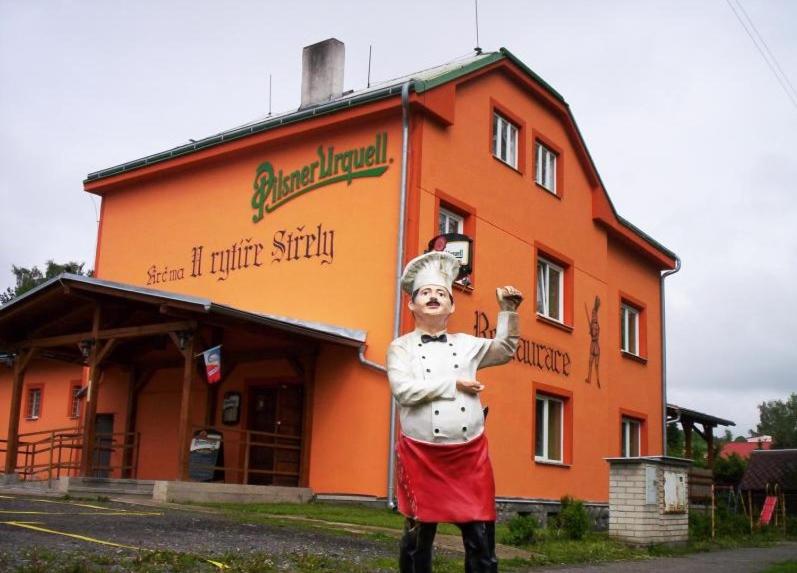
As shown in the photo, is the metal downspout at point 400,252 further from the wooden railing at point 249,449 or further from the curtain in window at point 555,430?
the curtain in window at point 555,430

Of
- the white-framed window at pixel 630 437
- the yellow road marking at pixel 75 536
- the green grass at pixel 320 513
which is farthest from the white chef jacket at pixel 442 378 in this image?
the white-framed window at pixel 630 437

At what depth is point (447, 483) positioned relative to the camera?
19.1 ft

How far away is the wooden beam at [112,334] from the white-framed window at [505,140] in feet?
22.5

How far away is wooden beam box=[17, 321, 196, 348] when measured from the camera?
49.6ft

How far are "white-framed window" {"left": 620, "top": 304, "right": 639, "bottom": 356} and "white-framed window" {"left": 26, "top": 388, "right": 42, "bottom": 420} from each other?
13.9 m

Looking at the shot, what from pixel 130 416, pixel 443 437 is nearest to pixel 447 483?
pixel 443 437

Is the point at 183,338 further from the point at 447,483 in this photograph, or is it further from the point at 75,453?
the point at 447,483

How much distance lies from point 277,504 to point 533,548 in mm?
4948

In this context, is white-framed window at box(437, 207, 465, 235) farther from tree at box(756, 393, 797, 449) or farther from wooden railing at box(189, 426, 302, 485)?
tree at box(756, 393, 797, 449)

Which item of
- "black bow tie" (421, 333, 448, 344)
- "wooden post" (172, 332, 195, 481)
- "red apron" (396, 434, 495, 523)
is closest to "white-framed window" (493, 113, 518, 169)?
"wooden post" (172, 332, 195, 481)

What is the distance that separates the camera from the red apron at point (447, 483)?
5.77 meters

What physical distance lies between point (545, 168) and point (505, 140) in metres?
1.72

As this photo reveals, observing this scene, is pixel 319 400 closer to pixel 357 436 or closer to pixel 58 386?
pixel 357 436

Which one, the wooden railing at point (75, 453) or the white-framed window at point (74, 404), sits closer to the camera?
the wooden railing at point (75, 453)
